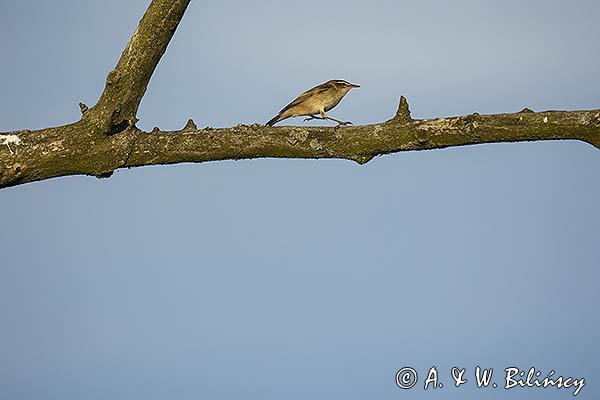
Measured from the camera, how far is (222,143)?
20.6 feet

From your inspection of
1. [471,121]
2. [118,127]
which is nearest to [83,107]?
[118,127]

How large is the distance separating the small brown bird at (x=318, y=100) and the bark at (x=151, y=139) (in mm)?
6430

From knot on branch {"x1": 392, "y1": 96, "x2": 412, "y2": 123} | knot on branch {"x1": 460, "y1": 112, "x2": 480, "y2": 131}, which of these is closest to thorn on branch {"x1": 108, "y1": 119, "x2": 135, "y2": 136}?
knot on branch {"x1": 392, "y1": 96, "x2": 412, "y2": 123}

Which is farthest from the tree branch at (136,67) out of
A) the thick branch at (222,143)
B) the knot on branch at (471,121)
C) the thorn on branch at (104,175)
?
the knot on branch at (471,121)

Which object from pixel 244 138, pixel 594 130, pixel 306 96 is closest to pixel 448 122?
pixel 594 130

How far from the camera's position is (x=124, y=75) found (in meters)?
6.29

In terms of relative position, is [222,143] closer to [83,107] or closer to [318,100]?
[83,107]

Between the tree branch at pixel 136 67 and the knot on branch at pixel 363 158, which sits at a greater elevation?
the tree branch at pixel 136 67

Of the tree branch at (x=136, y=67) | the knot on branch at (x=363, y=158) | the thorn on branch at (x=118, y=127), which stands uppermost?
the tree branch at (x=136, y=67)

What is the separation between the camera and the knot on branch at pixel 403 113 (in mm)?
6086

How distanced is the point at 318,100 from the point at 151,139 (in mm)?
6635

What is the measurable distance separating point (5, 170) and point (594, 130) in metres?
4.12

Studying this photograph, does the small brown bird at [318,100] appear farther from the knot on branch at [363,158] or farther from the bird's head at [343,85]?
the knot on branch at [363,158]

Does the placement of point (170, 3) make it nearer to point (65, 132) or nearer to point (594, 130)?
point (65, 132)
